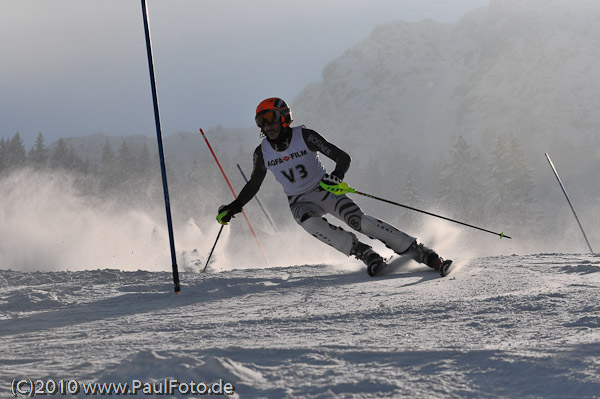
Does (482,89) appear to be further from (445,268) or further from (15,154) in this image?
(445,268)

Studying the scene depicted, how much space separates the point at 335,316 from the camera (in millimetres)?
2803

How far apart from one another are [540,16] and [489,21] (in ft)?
62.5

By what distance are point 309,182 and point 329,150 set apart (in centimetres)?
42

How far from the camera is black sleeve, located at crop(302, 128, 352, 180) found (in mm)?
5410

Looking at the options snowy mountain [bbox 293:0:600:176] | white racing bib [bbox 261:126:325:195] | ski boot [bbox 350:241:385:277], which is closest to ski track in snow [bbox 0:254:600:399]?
ski boot [bbox 350:241:385:277]

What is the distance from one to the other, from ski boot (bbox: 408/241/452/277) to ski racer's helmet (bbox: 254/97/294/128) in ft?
6.31

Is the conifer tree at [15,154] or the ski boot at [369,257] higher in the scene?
the conifer tree at [15,154]

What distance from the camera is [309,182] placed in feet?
18.3

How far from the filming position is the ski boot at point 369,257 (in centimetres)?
494

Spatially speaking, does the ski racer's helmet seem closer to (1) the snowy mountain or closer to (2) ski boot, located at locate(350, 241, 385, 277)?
(2) ski boot, located at locate(350, 241, 385, 277)

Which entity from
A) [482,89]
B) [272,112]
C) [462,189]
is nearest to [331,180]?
[272,112]

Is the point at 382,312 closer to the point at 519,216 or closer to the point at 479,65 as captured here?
the point at 519,216

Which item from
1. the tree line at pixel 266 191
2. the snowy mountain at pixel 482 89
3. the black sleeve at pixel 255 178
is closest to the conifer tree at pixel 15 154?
the tree line at pixel 266 191

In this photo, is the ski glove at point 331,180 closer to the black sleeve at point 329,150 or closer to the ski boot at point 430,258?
the black sleeve at point 329,150
